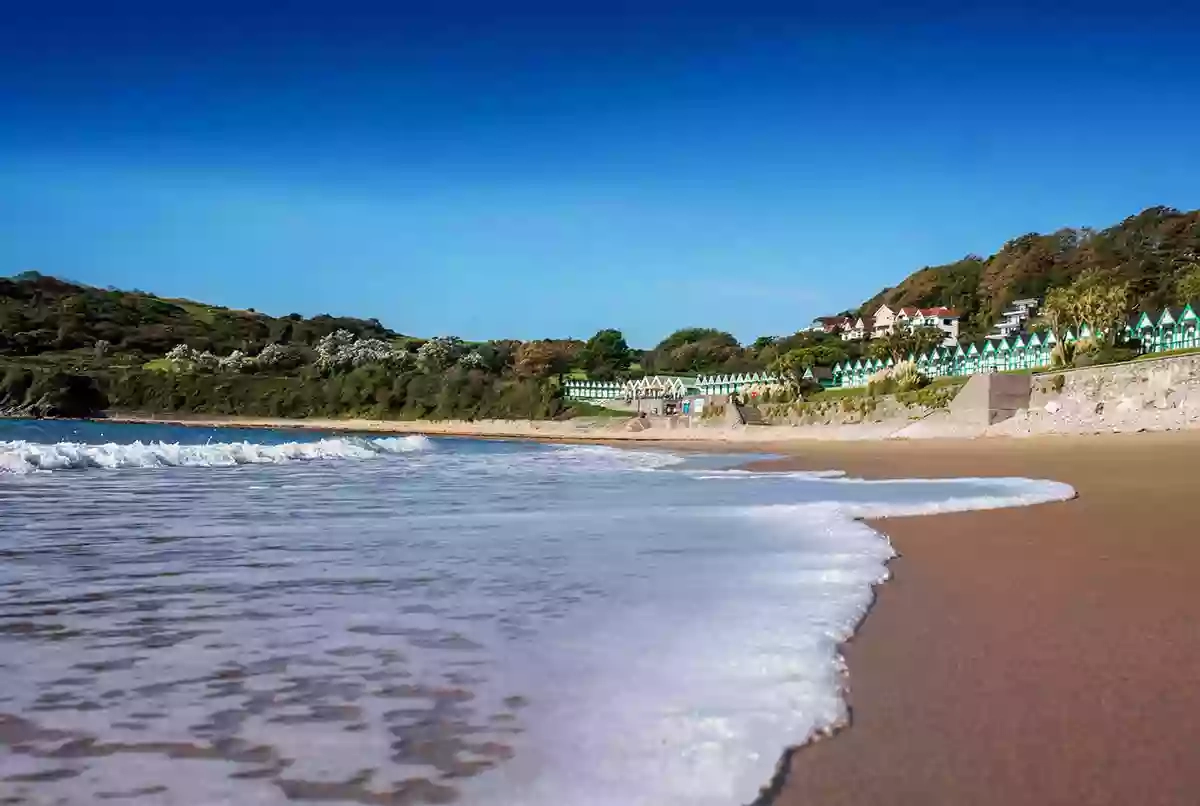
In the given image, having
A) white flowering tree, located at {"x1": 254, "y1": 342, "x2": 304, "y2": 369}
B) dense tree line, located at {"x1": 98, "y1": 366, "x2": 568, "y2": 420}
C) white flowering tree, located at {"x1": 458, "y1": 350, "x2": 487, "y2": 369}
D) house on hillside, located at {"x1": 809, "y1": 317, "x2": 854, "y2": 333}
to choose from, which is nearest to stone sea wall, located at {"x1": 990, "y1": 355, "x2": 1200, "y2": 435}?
dense tree line, located at {"x1": 98, "y1": 366, "x2": 568, "y2": 420}

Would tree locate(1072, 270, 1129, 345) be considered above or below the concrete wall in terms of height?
above

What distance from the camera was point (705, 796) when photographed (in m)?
1.95

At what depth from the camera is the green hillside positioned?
4171 inches

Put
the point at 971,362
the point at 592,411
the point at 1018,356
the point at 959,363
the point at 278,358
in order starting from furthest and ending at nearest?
the point at 278,358, the point at 592,411, the point at 959,363, the point at 971,362, the point at 1018,356

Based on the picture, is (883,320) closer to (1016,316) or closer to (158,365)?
(1016,316)

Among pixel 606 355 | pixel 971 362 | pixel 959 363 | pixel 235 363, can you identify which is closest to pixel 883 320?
pixel 606 355

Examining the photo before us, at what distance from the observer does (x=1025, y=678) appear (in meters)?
2.82

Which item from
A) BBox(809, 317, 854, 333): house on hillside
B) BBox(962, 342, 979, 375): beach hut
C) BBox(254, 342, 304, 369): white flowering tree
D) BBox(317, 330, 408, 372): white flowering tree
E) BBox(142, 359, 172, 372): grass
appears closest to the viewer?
BBox(962, 342, 979, 375): beach hut

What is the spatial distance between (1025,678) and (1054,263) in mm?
135121

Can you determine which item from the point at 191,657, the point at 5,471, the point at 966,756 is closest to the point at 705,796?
the point at 966,756

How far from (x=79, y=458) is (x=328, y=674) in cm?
1226

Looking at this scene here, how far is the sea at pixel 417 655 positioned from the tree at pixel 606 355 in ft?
353

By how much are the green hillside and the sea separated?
4066 inches

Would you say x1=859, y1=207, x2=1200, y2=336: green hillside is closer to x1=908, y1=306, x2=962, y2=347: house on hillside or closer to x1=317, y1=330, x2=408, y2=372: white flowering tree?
x1=908, y1=306, x2=962, y2=347: house on hillside
